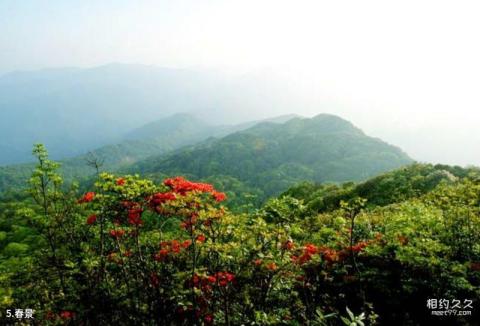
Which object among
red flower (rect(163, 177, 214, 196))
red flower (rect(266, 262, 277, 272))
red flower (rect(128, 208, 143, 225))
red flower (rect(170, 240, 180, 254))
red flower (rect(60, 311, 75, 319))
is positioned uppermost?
red flower (rect(163, 177, 214, 196))

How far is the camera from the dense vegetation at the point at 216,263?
11.9m

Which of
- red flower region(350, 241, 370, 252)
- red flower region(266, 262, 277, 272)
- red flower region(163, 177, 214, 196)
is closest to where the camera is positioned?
red flower region(266, 262, 277, 272)

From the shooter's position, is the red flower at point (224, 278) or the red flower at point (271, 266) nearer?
the red flower at point (271, 266)

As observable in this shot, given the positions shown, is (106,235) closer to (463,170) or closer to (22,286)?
(22,286)

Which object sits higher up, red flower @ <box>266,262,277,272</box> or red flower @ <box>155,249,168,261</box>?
red flower @ <box>266,262,277,272</box>

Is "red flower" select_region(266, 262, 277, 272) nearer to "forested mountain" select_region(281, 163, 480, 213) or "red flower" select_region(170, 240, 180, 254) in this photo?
"red flower" select_region(170, 240, 180, 254)

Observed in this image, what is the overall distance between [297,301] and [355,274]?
368cm

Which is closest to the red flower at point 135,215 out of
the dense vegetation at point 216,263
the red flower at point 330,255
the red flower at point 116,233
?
the dense vegetation at point 216,263

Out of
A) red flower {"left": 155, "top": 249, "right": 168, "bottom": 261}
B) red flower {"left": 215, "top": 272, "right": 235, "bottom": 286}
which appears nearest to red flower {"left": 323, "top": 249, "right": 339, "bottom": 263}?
red flower {"left": 215, "top": 272, "right": 235, "bottom": 286}

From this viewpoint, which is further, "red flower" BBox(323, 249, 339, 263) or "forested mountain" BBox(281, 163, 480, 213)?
"forested mountain" BBox(281, 163, 480, 213)

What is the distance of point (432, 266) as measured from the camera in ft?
45.3

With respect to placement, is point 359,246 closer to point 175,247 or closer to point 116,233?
point 175,247

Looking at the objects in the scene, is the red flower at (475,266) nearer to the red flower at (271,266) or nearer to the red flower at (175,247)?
the red flower at (271,266)

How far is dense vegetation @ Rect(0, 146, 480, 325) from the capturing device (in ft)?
39.0
